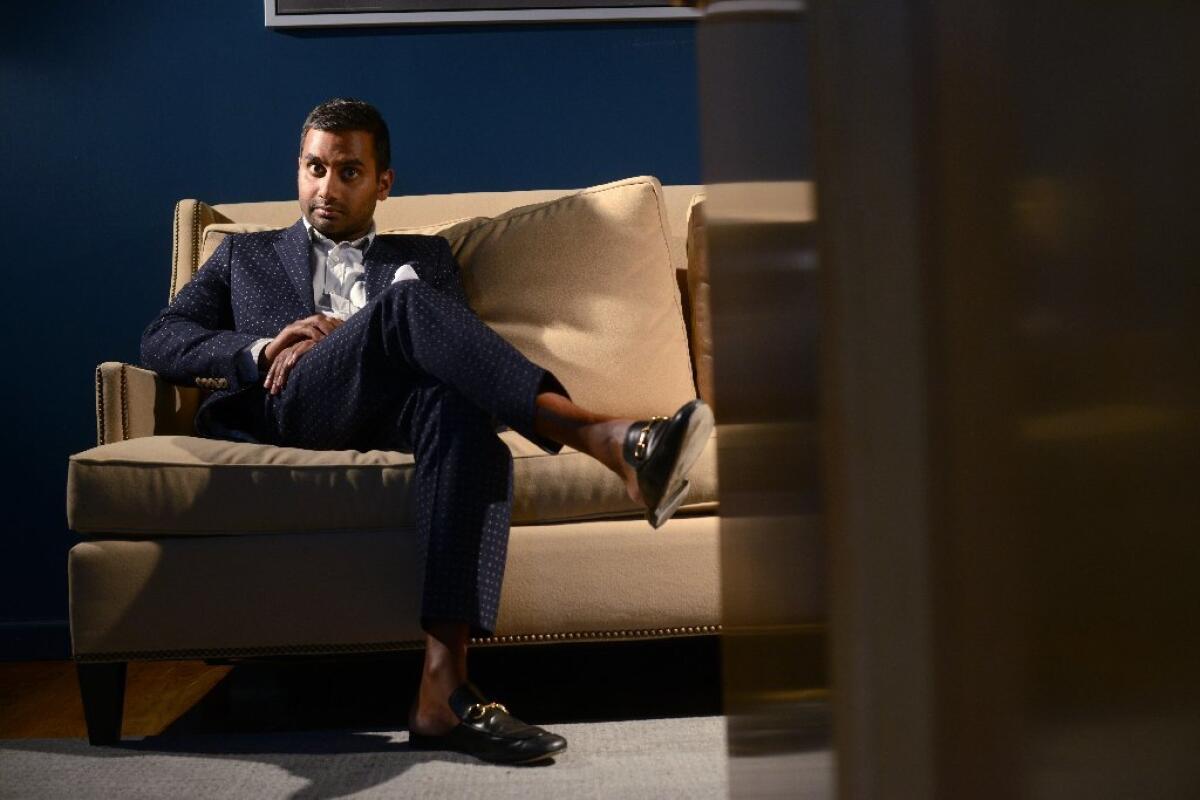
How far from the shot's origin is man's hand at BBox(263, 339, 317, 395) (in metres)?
1.81

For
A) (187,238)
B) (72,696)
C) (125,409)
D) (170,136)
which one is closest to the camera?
(125,409)

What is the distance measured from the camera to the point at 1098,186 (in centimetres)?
11

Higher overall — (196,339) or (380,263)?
(380,263)

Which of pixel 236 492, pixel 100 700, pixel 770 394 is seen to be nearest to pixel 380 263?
pixel 236 492

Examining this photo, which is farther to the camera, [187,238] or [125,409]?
[187,238]

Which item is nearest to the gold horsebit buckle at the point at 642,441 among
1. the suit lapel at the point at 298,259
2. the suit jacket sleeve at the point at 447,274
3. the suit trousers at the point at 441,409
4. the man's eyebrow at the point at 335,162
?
the suit trousers at the point at 441,409

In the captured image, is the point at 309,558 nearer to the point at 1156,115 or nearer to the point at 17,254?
the point at 17,254

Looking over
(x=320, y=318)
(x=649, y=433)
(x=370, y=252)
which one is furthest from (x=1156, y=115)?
(x=370, y=252)

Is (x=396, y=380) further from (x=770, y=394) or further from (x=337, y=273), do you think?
(x=770, y=394)

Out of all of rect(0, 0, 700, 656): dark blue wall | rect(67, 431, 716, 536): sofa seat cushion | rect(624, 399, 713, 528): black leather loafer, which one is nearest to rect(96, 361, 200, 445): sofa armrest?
rect(67, 431, 716, 536): sofa seat cushion

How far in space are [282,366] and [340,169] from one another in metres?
0.48

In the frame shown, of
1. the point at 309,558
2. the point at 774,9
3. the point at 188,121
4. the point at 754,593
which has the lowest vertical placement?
the point at 309,558

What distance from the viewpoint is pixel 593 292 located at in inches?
82.7

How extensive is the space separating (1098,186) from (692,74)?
9.07ft
